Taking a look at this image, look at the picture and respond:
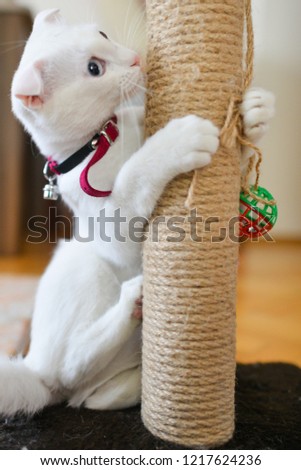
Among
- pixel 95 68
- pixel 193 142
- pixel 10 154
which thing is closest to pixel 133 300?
pixel 193 142

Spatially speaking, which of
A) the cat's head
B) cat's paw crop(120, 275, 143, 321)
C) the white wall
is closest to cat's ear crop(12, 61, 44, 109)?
the cat's head

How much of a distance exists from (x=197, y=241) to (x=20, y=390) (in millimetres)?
410

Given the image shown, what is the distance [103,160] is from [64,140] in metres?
0.08

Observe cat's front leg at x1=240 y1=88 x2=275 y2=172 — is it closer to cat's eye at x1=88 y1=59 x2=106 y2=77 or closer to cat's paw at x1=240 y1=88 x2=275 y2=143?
cat's paw at x1=240 y1=88 x2=275 y2=143

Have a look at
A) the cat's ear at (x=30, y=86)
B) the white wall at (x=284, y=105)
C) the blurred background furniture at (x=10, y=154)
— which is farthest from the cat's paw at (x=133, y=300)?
the blurred background furniture at (x=10, y=154)

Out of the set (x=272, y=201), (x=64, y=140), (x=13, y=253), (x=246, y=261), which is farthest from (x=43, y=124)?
(x=246, y=261)

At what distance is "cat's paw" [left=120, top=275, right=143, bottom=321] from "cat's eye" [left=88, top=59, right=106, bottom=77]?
14.2 inches

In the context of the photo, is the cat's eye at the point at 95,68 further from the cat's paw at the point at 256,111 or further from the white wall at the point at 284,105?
the white wall at the point at 284,105

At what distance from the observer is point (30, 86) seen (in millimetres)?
847

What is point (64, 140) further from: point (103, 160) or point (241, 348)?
point (241, 348)

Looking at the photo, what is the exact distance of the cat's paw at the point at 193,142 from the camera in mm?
765

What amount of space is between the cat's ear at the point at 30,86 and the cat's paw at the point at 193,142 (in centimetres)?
24

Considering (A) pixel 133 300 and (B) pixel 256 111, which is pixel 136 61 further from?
(A) pixel 133 300

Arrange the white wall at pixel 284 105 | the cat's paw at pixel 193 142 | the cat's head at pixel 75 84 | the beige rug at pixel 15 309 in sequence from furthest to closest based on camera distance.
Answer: the white wall at pixel 284 105 < the beige rug at pixel 15 309 < the cat's head at pixel 75 84 < the cat's paw at pixel 193 142
